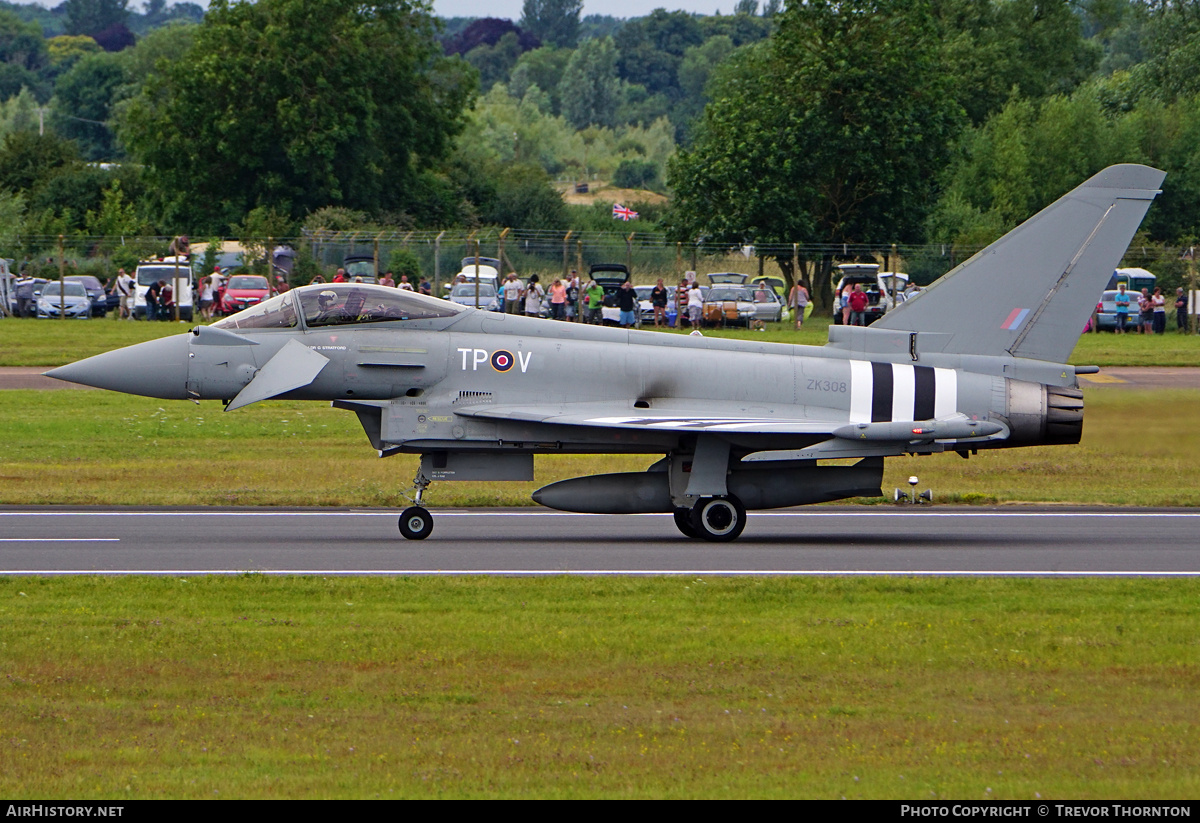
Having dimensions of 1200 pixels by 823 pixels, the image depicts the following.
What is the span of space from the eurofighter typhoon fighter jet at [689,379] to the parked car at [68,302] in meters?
37.4

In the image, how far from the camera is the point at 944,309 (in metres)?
15.8

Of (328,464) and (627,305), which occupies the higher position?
(627,305)

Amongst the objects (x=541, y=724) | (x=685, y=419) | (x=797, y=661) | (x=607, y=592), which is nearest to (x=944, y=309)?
(x=685, y=419)

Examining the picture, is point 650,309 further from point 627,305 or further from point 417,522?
point 417,522

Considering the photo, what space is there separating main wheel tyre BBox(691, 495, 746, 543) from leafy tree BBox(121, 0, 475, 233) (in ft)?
190

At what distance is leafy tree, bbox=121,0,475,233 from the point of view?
228 feet

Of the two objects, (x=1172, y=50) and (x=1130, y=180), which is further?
(x=1172, y=50)

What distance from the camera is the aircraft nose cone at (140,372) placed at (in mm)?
14867

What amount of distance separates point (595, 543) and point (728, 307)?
31974mm

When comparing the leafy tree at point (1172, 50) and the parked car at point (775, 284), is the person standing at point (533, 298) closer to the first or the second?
the parked car at point (775, 284)

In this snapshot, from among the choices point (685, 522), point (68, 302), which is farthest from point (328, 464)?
point (68, 302)

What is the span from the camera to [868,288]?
48.4 meters

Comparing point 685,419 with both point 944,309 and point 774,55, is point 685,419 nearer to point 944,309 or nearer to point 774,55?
point 944,309

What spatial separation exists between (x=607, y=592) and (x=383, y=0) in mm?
67530
